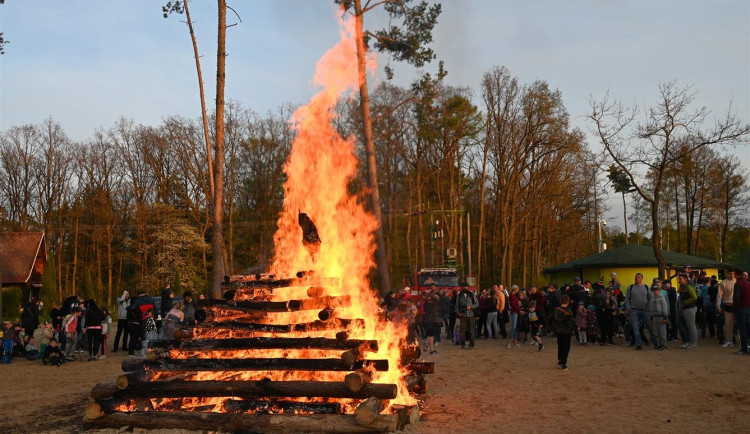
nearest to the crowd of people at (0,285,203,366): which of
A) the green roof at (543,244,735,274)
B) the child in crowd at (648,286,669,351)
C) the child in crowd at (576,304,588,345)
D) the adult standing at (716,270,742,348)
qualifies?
the child in crowd at (576,304,588,345)

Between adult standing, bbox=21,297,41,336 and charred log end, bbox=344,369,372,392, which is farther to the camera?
adult standing, bbox=21,297,41,336

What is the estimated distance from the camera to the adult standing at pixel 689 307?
51.3 ft

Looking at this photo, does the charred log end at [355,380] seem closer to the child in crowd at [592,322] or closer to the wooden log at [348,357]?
the wooden log at [348,357]

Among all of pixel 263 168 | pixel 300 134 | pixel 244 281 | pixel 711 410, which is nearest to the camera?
pixel 711 410

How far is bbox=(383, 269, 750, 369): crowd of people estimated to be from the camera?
1416 cm

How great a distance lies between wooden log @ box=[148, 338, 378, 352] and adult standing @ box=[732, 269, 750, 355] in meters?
9.70

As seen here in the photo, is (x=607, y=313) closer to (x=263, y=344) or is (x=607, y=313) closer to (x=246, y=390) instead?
(x=263, y=344)

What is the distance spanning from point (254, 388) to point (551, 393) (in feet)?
17.4

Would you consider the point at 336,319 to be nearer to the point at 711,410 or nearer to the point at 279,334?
the point at 279,334

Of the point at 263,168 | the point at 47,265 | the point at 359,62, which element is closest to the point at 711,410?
the point at 359,62

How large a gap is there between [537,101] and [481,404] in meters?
30.0

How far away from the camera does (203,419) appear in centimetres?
796

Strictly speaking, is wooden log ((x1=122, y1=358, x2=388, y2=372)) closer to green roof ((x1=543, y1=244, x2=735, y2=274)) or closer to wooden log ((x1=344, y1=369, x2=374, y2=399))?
wooden log ((x1=344, y1=369, x2=374, y2=399))

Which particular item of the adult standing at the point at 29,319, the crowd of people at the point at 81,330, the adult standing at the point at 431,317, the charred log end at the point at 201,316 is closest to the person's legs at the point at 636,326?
the adult standing at the point at 431,317
